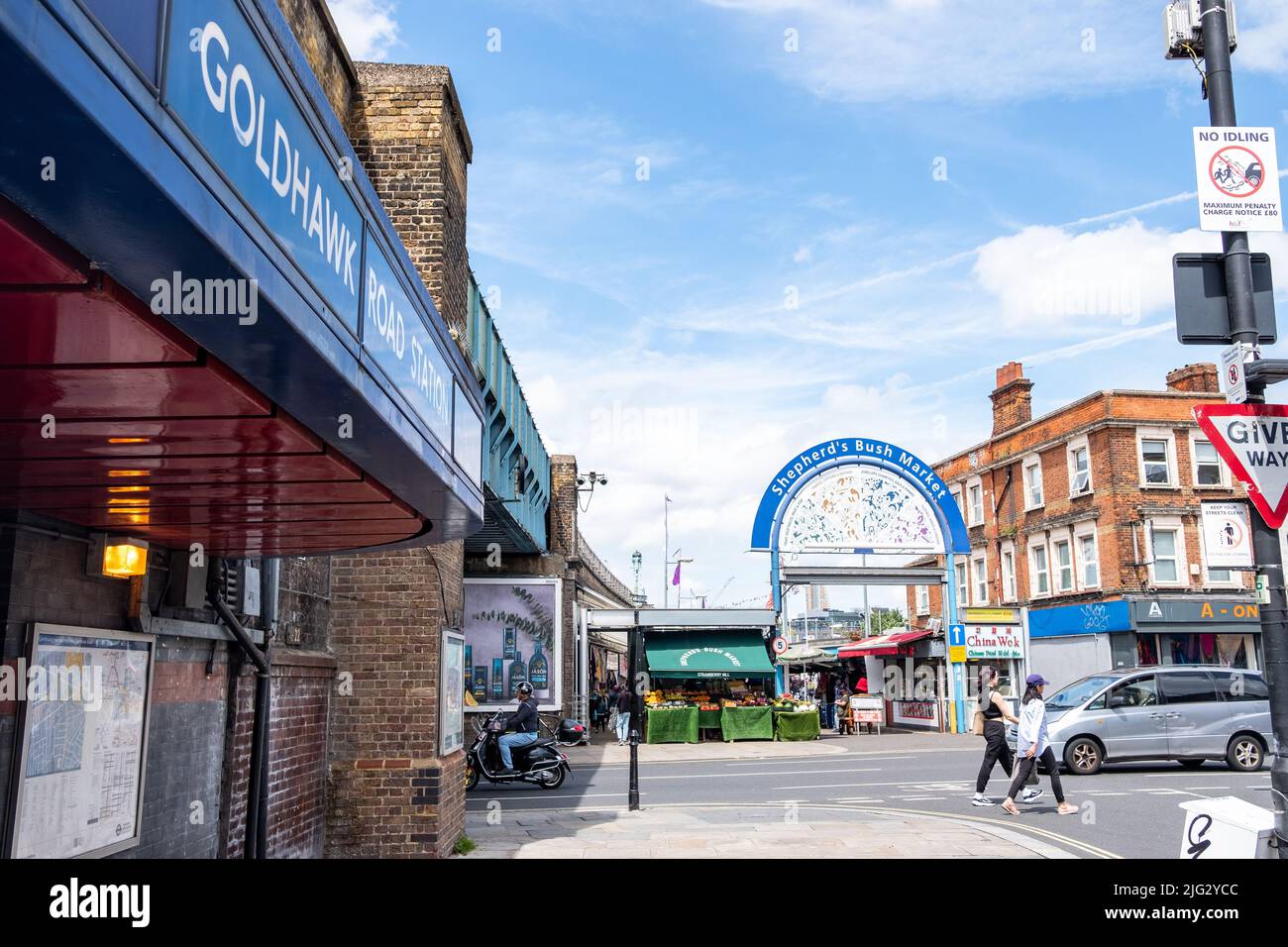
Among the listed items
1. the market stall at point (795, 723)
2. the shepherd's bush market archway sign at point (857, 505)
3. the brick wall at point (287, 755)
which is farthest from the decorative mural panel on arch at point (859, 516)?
the brick wall at point (287, 755)

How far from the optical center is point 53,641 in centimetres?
491

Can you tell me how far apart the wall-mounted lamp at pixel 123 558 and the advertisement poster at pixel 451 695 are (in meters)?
4.36

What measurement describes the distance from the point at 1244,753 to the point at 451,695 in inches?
601

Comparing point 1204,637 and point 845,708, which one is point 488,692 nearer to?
point 845,708

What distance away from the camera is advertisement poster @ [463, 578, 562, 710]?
24.8 m

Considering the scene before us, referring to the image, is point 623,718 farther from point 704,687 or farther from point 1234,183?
point 1234,183

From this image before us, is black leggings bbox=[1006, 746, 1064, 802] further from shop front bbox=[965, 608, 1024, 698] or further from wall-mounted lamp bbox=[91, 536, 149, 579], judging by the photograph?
shop front bbox=[965, 608, 1024, 698]

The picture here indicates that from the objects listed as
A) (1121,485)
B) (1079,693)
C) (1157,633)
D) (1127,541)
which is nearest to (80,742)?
(1079,693)

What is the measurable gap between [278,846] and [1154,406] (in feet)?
110

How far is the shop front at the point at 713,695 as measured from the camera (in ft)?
91.4

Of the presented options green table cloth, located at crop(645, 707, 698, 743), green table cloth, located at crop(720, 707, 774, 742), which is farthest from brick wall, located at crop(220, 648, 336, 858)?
green table cloth, located at crop(720, 707, 774, 742)

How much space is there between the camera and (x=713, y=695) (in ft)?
98.3

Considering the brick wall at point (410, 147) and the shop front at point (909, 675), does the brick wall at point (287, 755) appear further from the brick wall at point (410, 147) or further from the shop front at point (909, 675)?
the shop front at point (909, 675)
